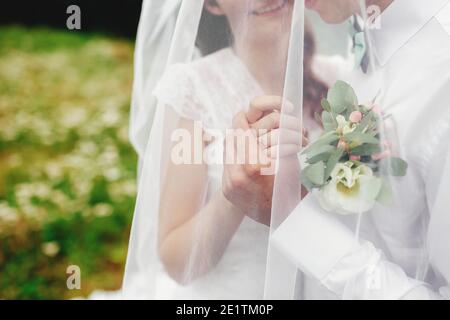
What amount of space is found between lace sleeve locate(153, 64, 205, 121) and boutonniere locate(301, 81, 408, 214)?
13.4 inches

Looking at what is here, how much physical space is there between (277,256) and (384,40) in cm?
48

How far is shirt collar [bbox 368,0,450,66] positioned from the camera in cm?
118

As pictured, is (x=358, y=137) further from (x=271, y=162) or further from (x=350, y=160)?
(x=271, y=162)

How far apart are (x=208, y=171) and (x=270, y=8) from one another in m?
0.38

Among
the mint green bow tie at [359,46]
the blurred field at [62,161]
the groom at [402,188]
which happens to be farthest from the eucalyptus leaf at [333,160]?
the blurred field at [62,161]

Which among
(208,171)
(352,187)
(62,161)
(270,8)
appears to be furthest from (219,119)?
(62,161)

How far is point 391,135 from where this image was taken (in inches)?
44.6

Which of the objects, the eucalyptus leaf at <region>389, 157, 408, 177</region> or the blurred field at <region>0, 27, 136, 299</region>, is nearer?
the eucalyptus leaf at <region>389, 157, 408, 177</region>

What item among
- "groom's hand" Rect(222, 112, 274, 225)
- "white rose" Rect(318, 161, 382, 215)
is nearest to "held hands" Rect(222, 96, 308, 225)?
"groom's hand" Rect(222, 112, 274, 225)

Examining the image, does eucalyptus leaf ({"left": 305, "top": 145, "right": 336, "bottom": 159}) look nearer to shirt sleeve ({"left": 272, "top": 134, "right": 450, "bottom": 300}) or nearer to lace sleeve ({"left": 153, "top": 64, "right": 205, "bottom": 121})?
shirt sleeve ({"left": 272, "top": 134, "right": 450, "bottom": 300})

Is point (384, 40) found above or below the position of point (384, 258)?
above

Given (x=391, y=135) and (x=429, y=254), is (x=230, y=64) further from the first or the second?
(x=429, y=254)

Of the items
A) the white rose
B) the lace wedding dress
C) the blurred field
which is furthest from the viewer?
the blurred field
